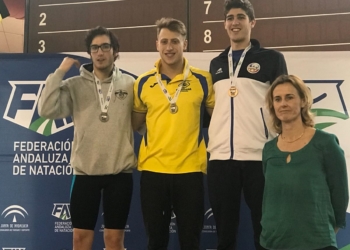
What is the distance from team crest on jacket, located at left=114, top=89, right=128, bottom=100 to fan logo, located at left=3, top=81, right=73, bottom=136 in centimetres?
100

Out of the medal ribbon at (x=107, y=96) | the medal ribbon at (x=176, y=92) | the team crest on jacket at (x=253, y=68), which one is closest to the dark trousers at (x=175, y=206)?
the medal ribbon at (x=176, y=92)

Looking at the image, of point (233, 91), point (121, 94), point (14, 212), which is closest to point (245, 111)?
point (233, 91)

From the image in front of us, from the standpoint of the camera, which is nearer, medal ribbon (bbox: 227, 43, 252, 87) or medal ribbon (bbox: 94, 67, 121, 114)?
medal ribbon (bbox: 227, 43, 252, 87)

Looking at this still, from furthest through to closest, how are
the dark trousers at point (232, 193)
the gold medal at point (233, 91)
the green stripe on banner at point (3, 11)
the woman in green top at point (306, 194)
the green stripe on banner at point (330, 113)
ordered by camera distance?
1. the green stripe on banner at point (3, 11)
2. the green stripe on banner at point (330, 113)
3. the gold medal at point (233, 91)
4. the dark trousers at point (232, 193)
5. the woman in green top at point (306, 194)

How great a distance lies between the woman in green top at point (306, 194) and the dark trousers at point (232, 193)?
296 millimetres

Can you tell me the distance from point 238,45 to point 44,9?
6.72ft

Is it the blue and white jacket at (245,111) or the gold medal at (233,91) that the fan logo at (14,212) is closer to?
the blue and white jacket at (245,111)

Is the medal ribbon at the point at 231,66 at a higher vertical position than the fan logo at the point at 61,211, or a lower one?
higher

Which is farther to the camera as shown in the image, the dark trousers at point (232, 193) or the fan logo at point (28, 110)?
the fan logo at point (28, 110)

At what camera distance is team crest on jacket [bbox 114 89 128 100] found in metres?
2.30

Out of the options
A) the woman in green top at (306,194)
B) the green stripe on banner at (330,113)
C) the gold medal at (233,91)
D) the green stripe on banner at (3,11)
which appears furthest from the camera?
the green stripe on banner at (3,11)

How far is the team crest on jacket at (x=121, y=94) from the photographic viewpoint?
2.30 metres

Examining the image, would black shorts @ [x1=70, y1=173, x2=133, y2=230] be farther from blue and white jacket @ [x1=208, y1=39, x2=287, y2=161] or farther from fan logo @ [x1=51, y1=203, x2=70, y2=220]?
fan logo @ [x1=51, y1=203, x2=70, y2=220]

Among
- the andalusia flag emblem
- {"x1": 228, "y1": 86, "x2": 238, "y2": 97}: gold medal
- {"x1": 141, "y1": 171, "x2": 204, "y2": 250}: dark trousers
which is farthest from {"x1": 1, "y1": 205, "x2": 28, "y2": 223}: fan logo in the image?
the andalusia flag emblem
